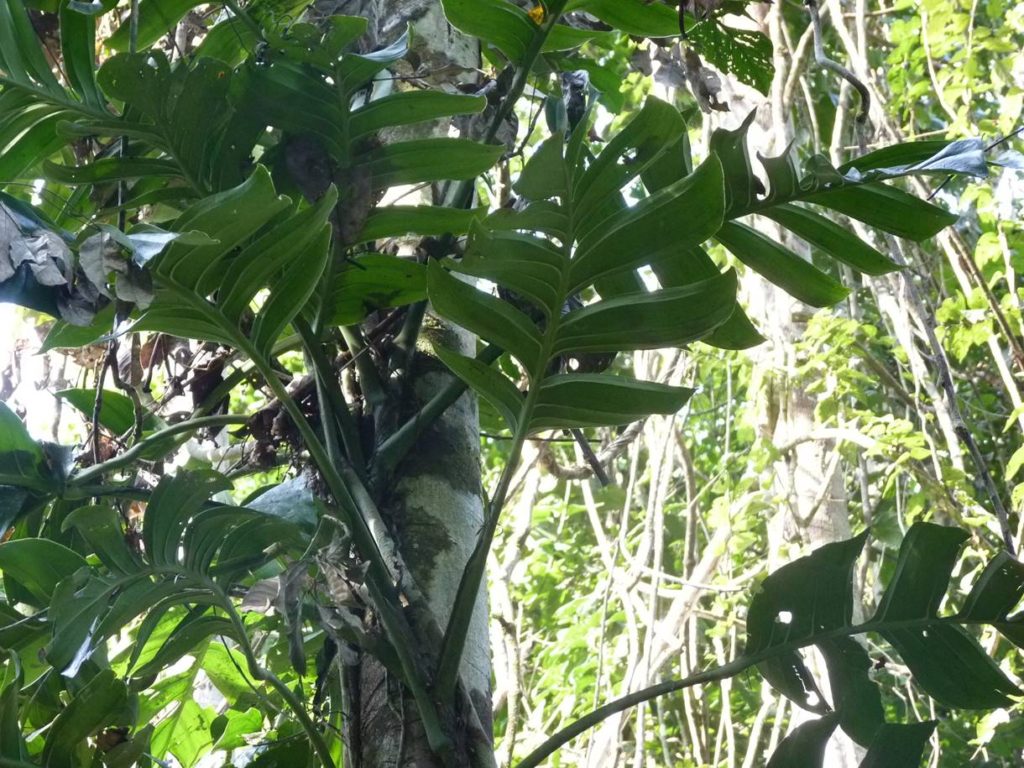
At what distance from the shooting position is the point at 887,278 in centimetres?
260

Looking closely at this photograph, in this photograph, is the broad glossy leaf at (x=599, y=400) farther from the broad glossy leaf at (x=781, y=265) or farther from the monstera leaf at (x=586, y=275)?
the broad glossy leaf at (x=781, y=265)

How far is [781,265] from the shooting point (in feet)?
3.15

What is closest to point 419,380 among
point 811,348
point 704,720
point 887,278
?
point 811,348

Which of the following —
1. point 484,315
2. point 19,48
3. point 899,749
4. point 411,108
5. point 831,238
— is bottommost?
point 899,749

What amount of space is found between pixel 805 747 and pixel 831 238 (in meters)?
0.44

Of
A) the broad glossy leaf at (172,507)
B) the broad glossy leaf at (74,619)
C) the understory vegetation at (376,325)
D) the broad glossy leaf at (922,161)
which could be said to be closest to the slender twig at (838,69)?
the understory vegetation at (376,325)

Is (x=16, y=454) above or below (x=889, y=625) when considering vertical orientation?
above

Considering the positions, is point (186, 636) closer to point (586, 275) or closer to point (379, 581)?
point (379, 581)

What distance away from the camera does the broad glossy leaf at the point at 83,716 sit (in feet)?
2.93

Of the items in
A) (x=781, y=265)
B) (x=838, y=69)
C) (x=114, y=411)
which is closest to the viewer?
(x=781, y=265)

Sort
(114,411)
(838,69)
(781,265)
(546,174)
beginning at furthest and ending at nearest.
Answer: (114,411)
(838,69)
(781,265)
(546,174)

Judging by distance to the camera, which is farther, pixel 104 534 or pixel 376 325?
pixel 376 325

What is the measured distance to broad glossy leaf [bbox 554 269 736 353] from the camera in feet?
2.51

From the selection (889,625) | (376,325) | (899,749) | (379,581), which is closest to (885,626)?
(889,625)
